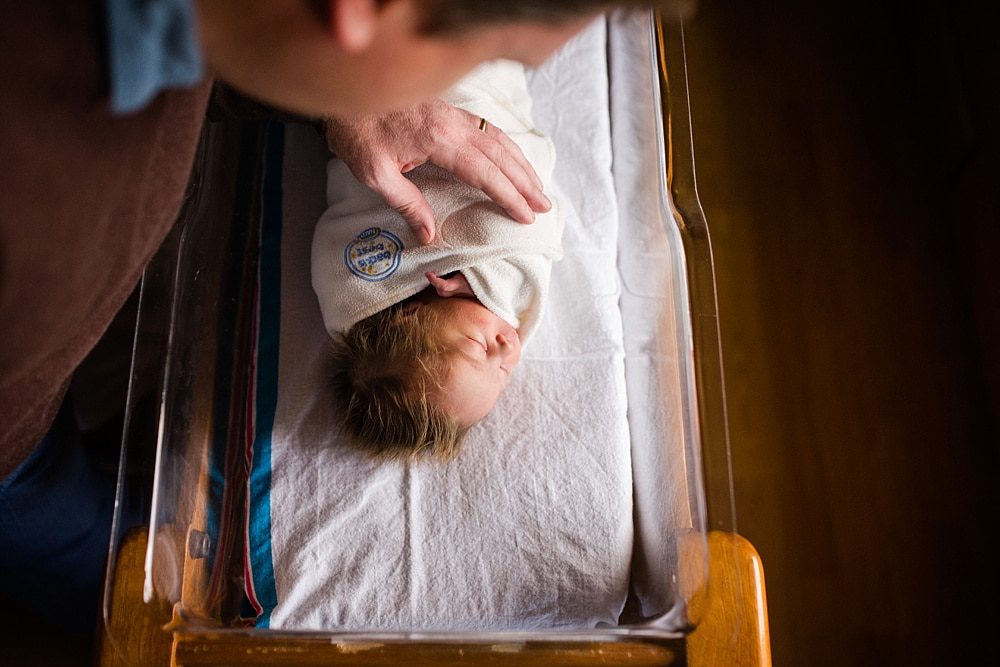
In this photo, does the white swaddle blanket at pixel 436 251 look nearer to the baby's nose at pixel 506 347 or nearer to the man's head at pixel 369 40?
the baby's nose at pixel 506 347

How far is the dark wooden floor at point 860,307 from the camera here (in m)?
1.26

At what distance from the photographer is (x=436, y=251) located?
0.95 m

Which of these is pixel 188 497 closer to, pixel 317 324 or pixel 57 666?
pixel 317 324

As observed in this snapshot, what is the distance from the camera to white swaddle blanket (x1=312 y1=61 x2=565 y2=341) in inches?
37.5

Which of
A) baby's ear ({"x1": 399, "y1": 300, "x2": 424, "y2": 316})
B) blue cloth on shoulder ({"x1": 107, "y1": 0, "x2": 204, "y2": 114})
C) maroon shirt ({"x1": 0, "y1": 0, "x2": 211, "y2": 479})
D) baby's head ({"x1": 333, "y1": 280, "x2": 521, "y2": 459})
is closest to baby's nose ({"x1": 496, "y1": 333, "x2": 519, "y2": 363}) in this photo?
baby's head ({"x1": 333, "y1": 280, "x2": 521, "y2": 459})

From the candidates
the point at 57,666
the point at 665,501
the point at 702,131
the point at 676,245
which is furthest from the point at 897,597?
the point at 57,666

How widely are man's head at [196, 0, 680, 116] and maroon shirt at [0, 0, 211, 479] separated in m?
0.07

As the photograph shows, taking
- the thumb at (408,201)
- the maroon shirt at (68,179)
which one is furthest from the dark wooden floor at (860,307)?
the maroon shirt at (68,179)

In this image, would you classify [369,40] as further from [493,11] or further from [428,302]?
[428,302]

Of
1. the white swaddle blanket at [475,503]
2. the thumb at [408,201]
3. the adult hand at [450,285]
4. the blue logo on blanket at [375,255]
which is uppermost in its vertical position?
the thumb at [408,201]

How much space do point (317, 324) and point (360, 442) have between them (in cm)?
18

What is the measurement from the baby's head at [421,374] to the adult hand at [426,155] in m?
0.10

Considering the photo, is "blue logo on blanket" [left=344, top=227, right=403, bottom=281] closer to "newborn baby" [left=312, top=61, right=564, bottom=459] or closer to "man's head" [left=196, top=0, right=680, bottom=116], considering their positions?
"newborn baby" [left=312, top=61, right=564, bottom=459]

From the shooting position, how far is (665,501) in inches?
35.9
